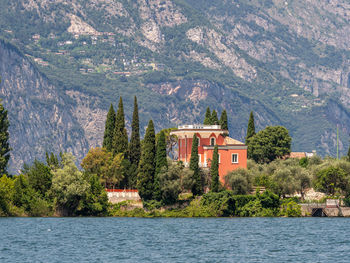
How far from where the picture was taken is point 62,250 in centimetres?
8938

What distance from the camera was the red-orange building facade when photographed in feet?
491

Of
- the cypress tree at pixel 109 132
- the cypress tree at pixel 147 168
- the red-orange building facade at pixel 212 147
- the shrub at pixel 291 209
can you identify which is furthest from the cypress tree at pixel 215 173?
the cypress tree at pixel 109 132

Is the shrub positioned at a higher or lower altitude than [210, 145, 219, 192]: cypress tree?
lower

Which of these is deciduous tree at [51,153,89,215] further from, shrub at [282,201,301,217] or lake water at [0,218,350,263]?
shrub at [282,201,301,217]

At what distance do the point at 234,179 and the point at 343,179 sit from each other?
687 inches

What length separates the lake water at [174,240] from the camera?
85062mm

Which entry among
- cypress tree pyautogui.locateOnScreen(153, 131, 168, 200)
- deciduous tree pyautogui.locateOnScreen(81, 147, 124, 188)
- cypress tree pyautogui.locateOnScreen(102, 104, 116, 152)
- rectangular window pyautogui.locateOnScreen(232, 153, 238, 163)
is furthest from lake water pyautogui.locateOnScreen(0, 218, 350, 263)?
cypress tree pyautogui.locateOnScreen(102, 104, 116, 152)

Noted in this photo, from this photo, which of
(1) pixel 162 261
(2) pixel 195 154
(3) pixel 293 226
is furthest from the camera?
(2) pixel 195 154

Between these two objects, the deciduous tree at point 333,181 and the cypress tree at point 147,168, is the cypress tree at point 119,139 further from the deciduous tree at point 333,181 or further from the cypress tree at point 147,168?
the deciduous tree at point 333,181

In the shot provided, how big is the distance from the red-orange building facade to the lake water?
Answer: 2191cm

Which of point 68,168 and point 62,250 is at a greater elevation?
point 68,168

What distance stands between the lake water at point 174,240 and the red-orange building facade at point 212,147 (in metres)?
21.9

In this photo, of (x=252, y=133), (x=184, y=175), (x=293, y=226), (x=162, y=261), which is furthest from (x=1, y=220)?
(x=252, y=133)

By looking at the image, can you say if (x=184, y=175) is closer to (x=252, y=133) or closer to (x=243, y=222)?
(x=243, y=222)
